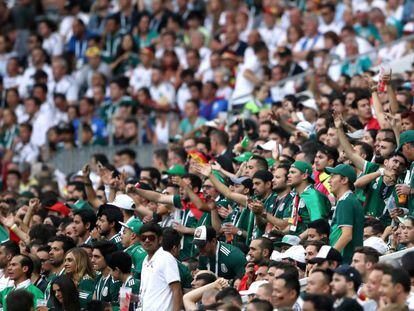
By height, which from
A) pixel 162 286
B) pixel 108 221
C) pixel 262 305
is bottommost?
pixel 108 221

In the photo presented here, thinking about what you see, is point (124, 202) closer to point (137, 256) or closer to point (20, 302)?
point (137, 256)

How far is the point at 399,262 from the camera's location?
40.5 feet

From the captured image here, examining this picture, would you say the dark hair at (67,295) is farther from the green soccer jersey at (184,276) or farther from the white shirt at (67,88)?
the white shirt at (67,88)

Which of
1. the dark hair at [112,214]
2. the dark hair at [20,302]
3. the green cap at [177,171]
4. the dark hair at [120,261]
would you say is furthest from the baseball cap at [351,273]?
the green cap at [177,171]

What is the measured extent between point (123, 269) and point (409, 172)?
298 centimetres

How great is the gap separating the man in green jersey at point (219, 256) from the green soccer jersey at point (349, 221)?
41.0 inches

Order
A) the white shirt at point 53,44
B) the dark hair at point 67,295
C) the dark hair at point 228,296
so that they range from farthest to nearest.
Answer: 1. the white shirt at point 53,44
2. the dark hair at point 67,295
3. the dark hair at point 228,296

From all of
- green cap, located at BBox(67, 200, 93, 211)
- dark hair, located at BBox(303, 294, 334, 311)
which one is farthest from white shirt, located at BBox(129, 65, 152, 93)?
dark hair, located at BBox(303, 294, 334, 311)

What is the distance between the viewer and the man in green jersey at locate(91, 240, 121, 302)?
14375 millimetres

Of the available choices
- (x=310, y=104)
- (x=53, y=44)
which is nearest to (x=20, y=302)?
(x=310, y=104)

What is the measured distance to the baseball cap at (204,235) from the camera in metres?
14.0

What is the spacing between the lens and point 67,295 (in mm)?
13938

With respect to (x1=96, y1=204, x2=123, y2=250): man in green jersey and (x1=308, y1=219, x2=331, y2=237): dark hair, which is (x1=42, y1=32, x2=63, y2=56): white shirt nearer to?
(x1=96, y1=204, x2=123, y2=250): man in green jersey

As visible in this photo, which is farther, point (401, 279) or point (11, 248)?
point (11, 248)
